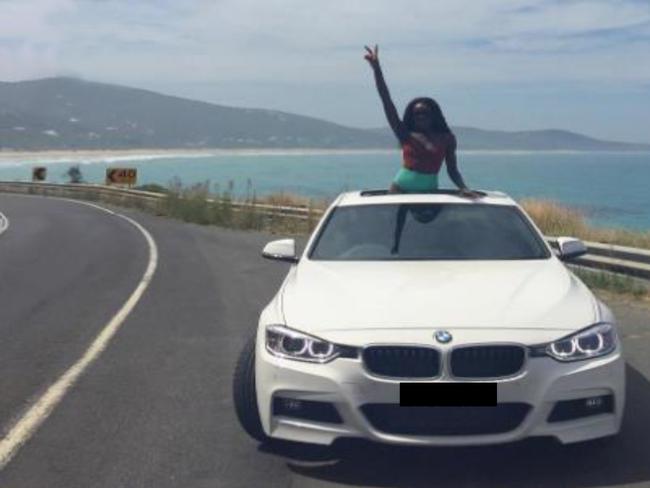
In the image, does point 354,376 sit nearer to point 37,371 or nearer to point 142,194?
point 37,371

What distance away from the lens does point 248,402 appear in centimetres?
510

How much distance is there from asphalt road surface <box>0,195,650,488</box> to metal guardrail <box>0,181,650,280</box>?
2.47 ft

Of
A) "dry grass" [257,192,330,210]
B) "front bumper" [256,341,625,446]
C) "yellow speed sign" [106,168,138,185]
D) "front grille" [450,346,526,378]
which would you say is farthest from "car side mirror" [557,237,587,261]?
"yellow speed sign" [106,168,138,185]

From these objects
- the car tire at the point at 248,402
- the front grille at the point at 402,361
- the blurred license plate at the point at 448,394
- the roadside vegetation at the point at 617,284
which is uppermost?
the front grille at the point at 402,361

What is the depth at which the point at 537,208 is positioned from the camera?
20141 mm

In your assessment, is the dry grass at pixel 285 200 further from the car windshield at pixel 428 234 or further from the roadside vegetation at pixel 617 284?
the car windshield at pixel 428 234

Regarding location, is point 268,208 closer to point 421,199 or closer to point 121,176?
point 421,199

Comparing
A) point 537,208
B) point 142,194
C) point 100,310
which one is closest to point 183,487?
point 100,310

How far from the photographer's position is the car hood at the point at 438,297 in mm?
4645

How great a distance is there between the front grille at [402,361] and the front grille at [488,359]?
100 millimetres

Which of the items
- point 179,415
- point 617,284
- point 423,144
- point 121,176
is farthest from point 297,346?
point 121,176

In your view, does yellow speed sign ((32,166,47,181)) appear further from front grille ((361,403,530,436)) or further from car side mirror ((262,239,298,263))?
front grille ((361,403,530,436))

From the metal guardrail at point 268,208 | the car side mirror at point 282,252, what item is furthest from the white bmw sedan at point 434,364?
the metal guardrail at point 268,208

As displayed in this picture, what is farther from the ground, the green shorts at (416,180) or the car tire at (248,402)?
the green shorts at (416,180)
